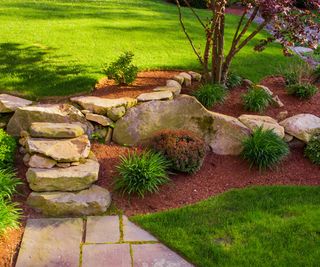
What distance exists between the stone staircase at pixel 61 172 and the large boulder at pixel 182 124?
684 mm

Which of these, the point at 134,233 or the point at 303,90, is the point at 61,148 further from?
the point at 303,90

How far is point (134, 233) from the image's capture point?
4602 mm

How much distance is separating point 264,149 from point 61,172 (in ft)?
8.43

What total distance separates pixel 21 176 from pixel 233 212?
2508mm

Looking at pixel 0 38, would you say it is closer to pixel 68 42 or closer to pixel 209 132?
pixel 68 42

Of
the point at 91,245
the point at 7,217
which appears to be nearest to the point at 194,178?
the point at 91,245

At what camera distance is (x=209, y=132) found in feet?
20.4

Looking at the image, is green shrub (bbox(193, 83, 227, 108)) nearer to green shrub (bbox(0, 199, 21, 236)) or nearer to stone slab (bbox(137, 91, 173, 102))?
stone slab (bbox(137, 91, 173, 102))

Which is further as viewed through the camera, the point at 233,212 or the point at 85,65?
the point at 85,65

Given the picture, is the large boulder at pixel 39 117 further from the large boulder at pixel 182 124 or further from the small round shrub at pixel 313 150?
the small round shrub at pixel 313 150

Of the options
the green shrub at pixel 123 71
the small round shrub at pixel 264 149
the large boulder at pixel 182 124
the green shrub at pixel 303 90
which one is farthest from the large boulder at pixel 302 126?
the green shrub at pixel 123 71

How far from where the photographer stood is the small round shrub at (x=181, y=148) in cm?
548

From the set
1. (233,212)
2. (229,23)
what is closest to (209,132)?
(233,212)

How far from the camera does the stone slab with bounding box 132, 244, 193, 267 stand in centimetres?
419
